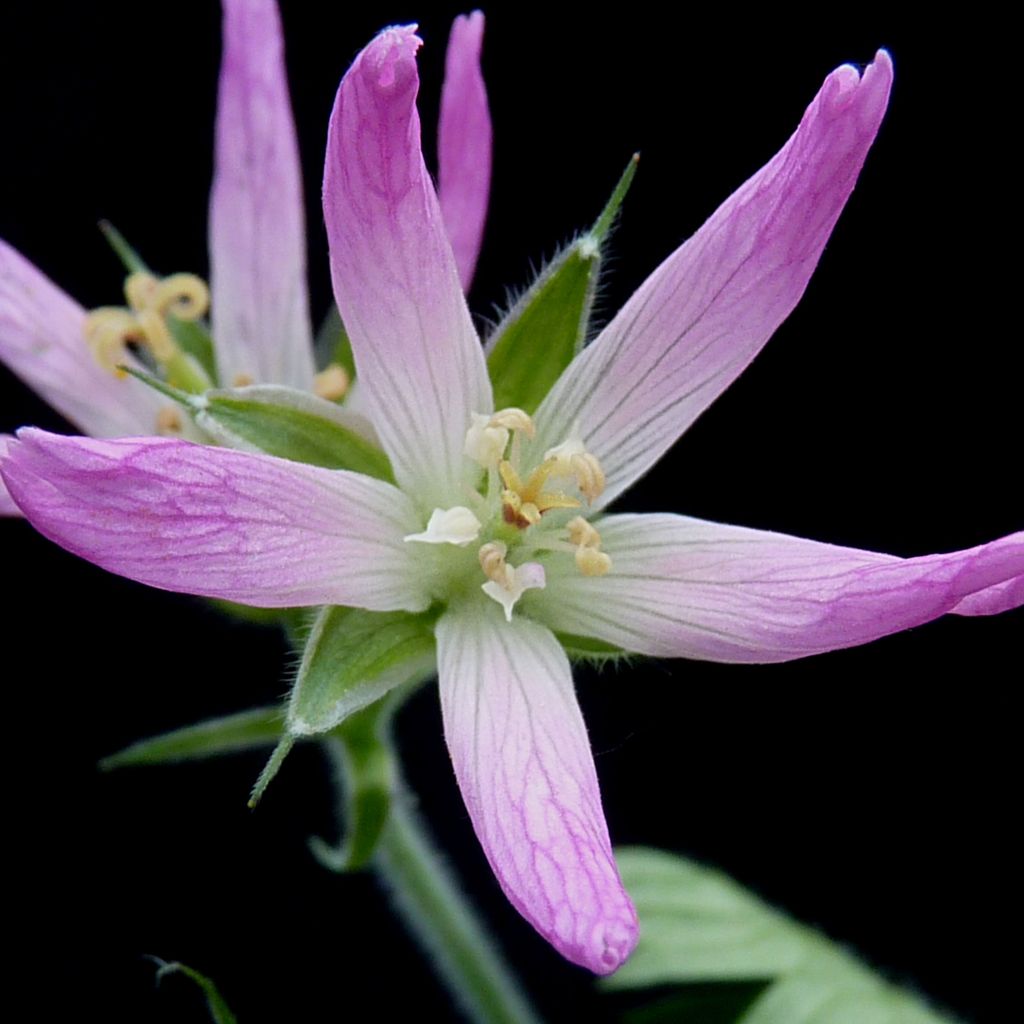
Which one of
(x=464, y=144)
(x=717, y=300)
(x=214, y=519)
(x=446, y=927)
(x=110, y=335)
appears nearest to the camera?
(x=214, y=519)

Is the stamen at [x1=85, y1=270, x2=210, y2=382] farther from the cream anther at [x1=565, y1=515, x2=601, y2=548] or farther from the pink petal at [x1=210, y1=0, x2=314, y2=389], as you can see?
the cream anther at [x1=565, y1=515, x2=601, y2=548]

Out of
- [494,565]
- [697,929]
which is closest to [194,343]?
[494,565]

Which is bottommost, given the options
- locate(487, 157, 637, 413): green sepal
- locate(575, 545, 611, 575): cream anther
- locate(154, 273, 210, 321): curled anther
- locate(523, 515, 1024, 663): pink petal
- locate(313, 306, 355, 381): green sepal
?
locate(523, 515, 1024, 663): pink petal

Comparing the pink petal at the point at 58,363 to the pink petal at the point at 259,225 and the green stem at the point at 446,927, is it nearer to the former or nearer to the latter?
the pink petal at the point at 259,225

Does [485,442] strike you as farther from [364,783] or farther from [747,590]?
[364,783]

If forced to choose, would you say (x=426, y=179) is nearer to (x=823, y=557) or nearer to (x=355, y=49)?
(x=823, y=557)

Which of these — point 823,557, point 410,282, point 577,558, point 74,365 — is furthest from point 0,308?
point 823,557

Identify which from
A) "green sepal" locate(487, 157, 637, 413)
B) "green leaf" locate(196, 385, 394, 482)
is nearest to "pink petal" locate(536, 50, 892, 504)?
"green sepal" locate(487, 157, 637, 413)
